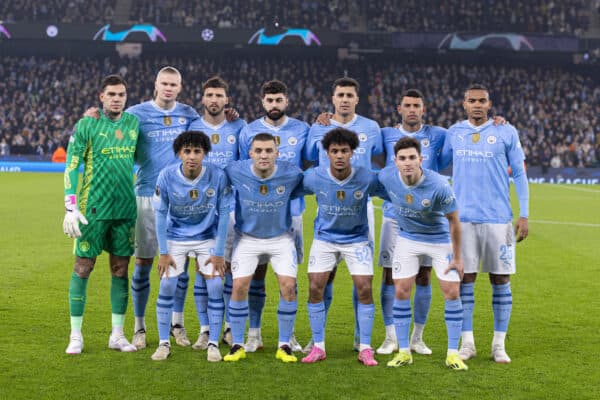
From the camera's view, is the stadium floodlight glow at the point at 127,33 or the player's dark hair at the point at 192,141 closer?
the player's dark hair at the point at 192,141

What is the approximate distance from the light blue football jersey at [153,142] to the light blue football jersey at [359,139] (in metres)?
1.21

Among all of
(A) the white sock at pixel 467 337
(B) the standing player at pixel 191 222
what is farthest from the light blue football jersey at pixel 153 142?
(A) the white sock at pixel 467 337

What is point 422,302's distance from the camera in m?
7.38

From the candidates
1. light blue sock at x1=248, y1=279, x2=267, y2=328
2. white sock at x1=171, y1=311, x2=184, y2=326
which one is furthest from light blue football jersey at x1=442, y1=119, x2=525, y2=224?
white sock at x1=171, y1=311, x2=184, y2=326

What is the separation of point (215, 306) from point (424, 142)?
2.29 m

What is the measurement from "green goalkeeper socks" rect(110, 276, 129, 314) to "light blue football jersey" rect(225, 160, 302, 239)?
1.15 m

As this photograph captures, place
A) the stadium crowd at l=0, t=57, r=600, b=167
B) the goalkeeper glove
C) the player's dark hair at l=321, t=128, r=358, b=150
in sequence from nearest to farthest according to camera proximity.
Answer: the player's dark hair at l=321, t=128, r=358, b=150 < the goalkeeper glove < the stadium crowd at l=0, t=57, r=600, b=167

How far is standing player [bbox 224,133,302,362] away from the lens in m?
6.95

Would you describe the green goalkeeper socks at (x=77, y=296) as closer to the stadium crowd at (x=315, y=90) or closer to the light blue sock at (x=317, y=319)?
the light blue sock at (x=317, y=319)

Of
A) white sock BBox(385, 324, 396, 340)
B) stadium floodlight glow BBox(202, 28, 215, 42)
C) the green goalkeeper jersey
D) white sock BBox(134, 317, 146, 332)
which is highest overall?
stadium floodlight glow BBox(202, 28, 215, 42)

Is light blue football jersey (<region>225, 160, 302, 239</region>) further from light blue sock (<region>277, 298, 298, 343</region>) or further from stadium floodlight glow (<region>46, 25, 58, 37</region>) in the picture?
stadium floodlight glow (<region>46, 25, 58, 37</region>)

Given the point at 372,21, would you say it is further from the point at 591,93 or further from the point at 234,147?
the point at 234,147

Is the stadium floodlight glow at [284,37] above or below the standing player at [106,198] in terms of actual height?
above

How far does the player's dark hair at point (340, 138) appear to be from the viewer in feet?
22.0
